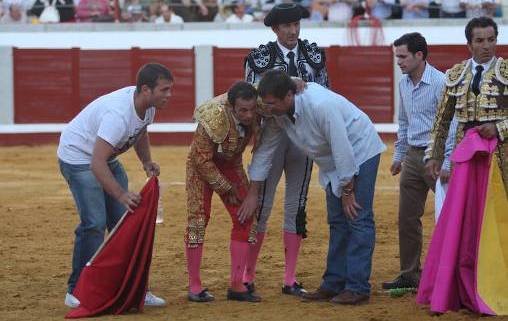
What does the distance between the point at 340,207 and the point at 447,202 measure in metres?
0.57

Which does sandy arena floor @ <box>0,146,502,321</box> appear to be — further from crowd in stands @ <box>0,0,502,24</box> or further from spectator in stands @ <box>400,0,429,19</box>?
crowd in stands @ <box>0,0,502,24</box>

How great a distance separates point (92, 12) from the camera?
53.9 feet

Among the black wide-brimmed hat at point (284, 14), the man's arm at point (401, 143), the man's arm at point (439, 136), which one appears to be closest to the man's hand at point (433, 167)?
the man's arm at point (439, 136)

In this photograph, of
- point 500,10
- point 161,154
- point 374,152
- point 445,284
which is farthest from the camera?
point 500,10

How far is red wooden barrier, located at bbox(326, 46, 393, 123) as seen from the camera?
15789 mm

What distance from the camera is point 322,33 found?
15961mm

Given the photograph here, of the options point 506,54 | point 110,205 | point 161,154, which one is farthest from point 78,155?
point 506,54

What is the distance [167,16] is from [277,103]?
1126 centimetres

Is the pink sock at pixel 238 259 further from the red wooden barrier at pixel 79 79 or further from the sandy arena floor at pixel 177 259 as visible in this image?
the red wooden barrier at pixel 79 79

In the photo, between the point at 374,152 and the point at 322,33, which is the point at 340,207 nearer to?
the point at 374,152

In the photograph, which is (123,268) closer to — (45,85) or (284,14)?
(284,14)

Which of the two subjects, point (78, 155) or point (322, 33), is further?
point (322, 33)

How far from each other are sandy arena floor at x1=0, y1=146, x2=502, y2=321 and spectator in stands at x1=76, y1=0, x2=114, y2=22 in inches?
178

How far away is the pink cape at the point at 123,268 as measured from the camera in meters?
5.58
